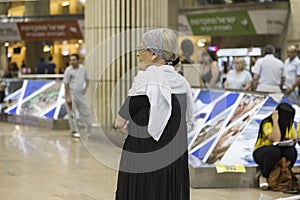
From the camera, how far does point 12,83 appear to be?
17.1 m

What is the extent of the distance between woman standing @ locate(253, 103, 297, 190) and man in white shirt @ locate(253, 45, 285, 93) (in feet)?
11.7

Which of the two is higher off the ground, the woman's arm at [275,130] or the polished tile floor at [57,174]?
the woman's arm at [275,130]

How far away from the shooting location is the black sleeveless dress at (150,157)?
4.58 meters

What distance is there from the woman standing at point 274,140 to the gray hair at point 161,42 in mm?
3254

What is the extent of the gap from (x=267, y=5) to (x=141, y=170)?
17746 millimetres

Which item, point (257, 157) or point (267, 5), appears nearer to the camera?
point (257, 157)

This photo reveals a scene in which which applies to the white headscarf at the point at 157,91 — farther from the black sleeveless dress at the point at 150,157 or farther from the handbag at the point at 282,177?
the handbag at the point at 282,177

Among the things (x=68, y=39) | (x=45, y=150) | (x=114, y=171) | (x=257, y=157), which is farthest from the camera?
(x=68, y=39)

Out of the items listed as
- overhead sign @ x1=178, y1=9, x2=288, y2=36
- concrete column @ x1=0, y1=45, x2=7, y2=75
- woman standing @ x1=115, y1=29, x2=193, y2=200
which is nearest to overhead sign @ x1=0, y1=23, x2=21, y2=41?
concrete column @ x1=0, y1=45, x2=7, y2=75

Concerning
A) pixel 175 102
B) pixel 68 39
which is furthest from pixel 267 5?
pixel 175 102

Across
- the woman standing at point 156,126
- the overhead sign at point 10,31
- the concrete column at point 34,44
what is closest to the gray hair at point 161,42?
the woman standing at point 156,126

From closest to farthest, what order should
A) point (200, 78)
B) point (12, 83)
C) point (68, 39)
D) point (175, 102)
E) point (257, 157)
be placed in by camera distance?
point (175, 102) → point (257, 157) → point (200, 78) → point (12, 83) → point (68, 39)

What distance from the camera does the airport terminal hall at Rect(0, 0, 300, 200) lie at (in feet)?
15.3

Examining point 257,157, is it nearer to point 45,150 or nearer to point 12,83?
point 45,150
